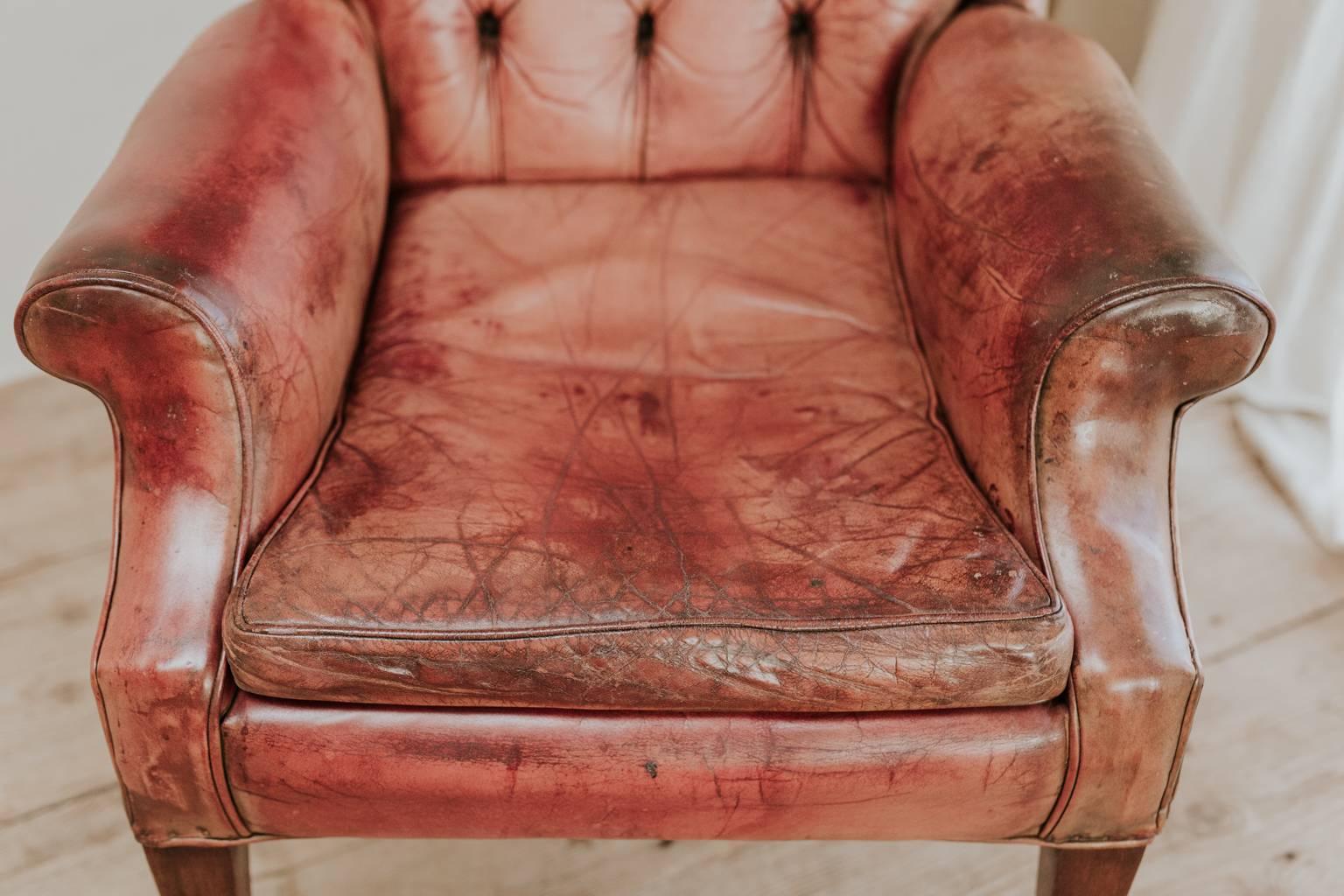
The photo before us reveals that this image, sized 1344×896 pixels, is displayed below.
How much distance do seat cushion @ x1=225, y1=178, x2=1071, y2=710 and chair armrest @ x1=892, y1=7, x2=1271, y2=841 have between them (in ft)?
0.16

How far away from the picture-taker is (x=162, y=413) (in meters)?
0.87

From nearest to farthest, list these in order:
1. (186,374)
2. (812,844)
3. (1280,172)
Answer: (186,374) → (812,844) → (1280,172)

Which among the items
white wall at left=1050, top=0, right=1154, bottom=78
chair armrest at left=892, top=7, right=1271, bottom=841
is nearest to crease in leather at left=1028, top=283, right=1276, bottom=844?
chair armrest at left=892, top=7, right=1271, bottom=841

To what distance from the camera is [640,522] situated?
3.06ft

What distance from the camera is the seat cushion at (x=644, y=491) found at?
84 centimetres

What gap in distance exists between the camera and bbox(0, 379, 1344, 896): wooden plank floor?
1174 mm

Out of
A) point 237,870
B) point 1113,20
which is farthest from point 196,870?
point 1113,20

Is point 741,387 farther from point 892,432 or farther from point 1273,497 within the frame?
point 1273,497

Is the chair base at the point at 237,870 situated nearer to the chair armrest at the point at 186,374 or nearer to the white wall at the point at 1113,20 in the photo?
the chair armrest at the point at 186,374

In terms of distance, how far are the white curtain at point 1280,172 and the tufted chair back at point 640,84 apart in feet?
1.75

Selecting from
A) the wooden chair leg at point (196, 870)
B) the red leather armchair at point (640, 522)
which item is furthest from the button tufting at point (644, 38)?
the wooden chair leg at point (196, 870)

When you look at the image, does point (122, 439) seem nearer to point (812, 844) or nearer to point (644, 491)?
point (644, 491)

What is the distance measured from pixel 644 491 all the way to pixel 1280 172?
42.6 inches

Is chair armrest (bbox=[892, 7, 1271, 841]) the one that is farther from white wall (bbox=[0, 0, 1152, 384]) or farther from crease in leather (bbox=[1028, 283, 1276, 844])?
white wall (bbox=[0, 0, 1152, 384])
